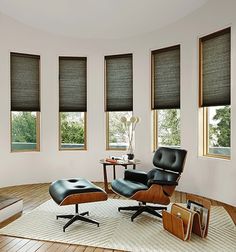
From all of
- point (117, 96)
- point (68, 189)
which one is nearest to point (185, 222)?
point (68, 189)

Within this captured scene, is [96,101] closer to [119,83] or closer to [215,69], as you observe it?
[119,83]

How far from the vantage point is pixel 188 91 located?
16.2ft

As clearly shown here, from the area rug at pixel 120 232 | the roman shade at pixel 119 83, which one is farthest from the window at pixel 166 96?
the area rug at pixel 120 232

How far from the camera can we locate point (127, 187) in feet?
11.9

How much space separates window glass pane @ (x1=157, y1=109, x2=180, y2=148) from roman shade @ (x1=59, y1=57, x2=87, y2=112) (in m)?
1.57

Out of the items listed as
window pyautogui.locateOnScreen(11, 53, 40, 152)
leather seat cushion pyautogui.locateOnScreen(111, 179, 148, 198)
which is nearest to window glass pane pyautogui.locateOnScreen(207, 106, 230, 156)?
leather seat cushion pyautogui.locateOnScreen(111, 179, 148, 198)

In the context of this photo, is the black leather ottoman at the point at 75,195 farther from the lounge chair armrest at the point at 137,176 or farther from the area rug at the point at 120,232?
the lounge chair armrest at the point at 137,176

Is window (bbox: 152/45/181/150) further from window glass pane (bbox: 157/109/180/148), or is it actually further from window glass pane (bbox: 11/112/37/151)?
window glass pane (bbox: 11/112/37/151)

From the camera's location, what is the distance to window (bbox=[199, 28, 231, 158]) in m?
4.36

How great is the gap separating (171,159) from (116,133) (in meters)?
2.20

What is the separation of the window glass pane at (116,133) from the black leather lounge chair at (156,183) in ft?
5.98

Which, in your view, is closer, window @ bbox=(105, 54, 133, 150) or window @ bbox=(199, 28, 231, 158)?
window @ bbox=(199, 28, 231, 158)

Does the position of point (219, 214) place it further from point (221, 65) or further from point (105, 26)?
point (105, 26)

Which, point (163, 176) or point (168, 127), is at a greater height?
point (168, 127)
